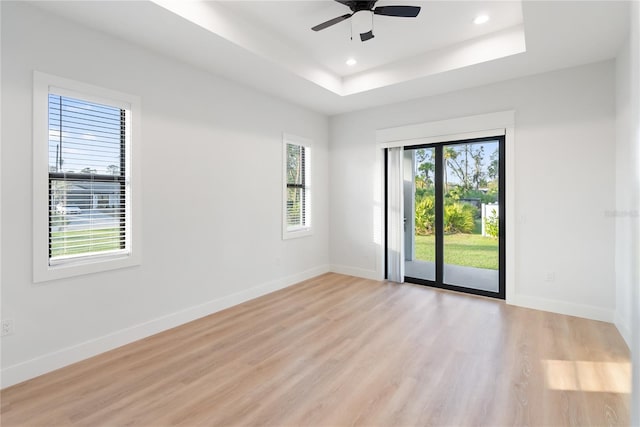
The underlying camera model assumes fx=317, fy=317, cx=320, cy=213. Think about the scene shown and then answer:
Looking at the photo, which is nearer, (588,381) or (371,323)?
(588,381)

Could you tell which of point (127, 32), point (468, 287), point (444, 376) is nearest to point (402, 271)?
point (468, 287)

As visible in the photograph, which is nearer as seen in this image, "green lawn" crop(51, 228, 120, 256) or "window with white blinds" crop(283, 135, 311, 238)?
"green lawn" crop(51, 228, 120, 256)

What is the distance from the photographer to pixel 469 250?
449cm

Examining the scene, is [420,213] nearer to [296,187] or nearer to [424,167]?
[424,167]

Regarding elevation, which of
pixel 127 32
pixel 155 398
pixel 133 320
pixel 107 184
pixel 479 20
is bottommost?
pixel 155 398

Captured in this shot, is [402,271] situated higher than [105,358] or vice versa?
[402,271]

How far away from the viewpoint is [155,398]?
217cm

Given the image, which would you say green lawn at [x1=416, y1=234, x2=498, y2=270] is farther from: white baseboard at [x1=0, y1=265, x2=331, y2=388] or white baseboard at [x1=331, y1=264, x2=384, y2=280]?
white baseboard at [x1=0, y1=265, x2=331, y2=388]

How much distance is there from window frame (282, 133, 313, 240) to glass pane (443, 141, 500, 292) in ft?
6.92

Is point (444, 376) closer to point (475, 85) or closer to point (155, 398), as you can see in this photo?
point (155, 398)

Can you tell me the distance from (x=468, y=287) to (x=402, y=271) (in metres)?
0.97

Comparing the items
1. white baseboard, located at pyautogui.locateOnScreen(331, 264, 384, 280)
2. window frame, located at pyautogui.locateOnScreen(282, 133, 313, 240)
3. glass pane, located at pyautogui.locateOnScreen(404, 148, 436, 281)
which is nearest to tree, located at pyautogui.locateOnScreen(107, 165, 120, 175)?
window frame, located at pyautogui.locateOnScreen(282, 133, 313, 240)

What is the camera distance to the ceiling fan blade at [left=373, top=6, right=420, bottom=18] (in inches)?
104

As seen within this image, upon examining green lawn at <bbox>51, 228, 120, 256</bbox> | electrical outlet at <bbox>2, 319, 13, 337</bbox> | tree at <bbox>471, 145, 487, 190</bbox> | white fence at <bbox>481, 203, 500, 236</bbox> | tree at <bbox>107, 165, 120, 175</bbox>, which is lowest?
electrical outlet at <bbox>2, 319, 13, 337</bbox>
